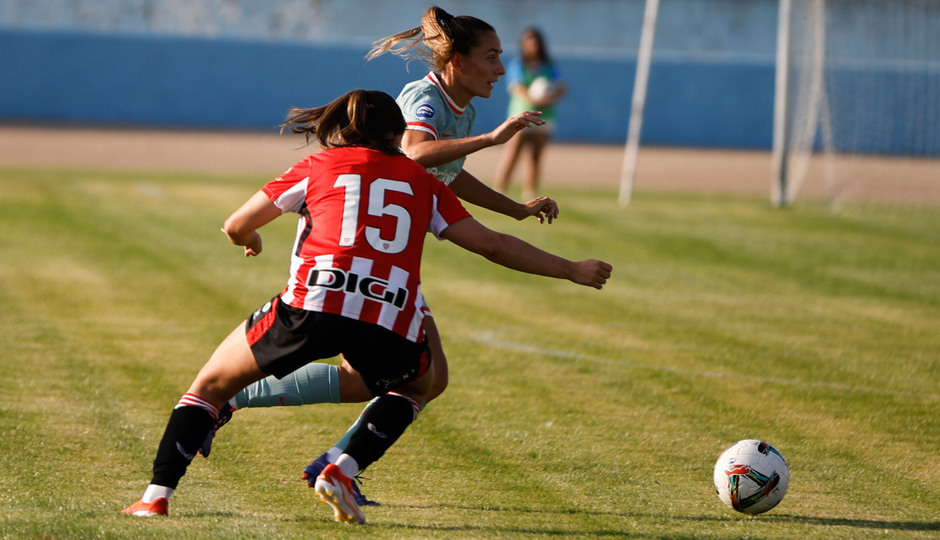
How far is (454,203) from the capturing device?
430 cm

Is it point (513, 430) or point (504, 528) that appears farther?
point (513, 430)

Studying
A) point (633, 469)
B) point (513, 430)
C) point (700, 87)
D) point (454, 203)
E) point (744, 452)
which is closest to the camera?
point (454, 203)

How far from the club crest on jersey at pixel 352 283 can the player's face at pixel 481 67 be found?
130 cm

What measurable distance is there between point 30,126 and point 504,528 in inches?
1061

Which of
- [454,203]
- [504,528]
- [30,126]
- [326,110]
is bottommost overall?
[30,126]

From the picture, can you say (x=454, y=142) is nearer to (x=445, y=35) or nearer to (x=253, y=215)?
(x=445, y=35)

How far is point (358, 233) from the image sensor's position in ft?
13.6

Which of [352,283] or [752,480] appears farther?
[752,480]

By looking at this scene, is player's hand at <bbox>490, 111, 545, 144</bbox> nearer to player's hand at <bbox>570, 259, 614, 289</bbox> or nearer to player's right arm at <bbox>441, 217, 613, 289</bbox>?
player's right arm at <bbox>441, 217, 613, 289</bbox>

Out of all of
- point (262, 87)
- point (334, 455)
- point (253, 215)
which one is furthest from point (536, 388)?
point (262, 87)

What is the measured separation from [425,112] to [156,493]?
74.9 inches

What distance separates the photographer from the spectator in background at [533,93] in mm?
15422

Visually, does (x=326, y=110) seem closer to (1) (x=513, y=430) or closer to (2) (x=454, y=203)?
(2) (x=454, y=203)

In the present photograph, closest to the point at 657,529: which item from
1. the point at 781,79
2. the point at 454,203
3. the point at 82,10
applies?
the point at 454,203
